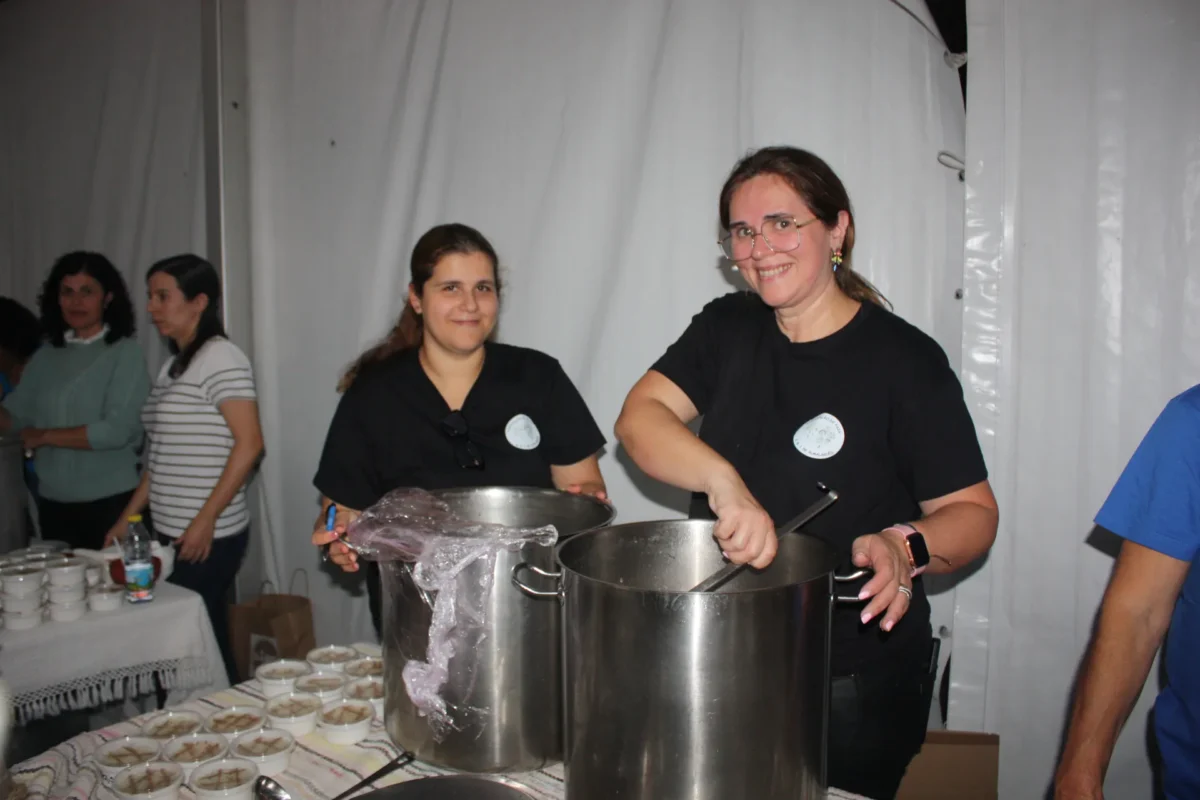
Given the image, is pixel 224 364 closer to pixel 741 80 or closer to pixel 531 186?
pixel 531 186

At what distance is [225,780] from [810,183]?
136 cm

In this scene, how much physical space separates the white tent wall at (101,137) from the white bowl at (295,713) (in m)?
2.82

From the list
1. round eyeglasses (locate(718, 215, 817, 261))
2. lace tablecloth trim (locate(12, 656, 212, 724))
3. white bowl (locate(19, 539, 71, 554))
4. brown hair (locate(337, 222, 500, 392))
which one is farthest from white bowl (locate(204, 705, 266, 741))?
white bowl (locate(19, 539, 71, 554))

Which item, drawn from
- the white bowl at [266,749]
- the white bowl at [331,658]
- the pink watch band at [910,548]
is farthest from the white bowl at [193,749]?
the pink watch band at [910,548]

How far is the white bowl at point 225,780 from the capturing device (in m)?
1.11

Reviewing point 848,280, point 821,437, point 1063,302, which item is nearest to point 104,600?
point 821,437

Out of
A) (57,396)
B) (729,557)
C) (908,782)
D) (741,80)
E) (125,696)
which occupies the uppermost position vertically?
(741,80)

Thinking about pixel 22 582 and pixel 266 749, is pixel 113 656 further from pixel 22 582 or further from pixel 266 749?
pixel 266 749

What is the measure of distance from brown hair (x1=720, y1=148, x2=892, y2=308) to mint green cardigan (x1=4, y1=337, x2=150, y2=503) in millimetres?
2663

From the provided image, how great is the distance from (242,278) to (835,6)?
8.02 ft

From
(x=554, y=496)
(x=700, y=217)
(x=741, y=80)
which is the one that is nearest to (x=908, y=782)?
(x=554, y=496)

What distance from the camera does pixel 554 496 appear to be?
4.48ft

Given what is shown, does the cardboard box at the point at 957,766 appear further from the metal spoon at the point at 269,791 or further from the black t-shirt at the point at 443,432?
the metal spoon at the point at 269,791

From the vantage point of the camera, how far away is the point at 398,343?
7.12 ft
